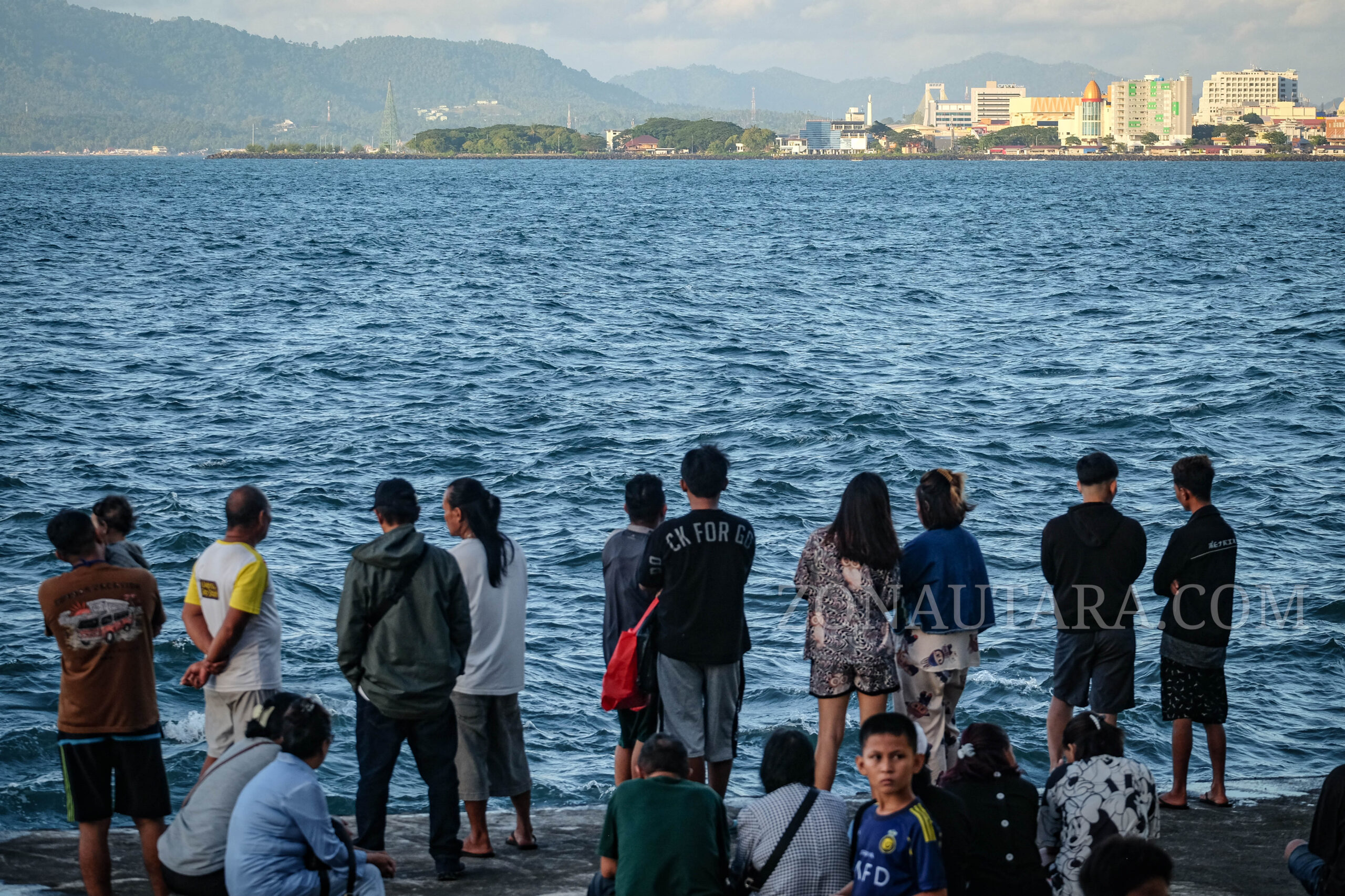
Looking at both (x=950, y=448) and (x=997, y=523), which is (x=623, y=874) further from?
(x=950, y=448)

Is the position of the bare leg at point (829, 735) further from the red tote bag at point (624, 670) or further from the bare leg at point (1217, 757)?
the bare leg at point (1217, 757)

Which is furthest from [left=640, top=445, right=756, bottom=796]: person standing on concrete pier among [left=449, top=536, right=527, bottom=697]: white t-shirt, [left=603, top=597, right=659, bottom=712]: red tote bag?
[left=449, top=536, right=527, bottom=697]: white t-shirt

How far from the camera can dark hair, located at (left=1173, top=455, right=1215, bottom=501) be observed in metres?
6.69

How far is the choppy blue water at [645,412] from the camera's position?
12.8m

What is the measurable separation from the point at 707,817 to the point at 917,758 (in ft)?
2.65

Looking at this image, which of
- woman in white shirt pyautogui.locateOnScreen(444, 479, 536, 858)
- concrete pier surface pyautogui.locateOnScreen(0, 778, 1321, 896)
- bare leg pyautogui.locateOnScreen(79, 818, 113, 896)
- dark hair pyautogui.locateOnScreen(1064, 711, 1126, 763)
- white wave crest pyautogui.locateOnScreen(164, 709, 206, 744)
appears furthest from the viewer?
white wave crest pyautogui.locateOnScreen(164, 709, 206, 744)

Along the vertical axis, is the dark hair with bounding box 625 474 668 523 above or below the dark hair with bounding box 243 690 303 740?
above

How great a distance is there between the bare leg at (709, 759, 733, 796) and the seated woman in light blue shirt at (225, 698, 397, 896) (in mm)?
2192

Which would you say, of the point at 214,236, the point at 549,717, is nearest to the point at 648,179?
the point at 214,236

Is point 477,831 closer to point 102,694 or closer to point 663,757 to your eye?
point 102,694

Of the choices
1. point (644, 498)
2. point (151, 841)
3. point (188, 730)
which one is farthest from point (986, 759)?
point (188, 730)

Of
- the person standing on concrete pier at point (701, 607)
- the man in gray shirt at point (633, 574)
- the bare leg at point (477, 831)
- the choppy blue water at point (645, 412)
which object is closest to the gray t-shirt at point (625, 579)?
the man in gray shirt at point (633, 574)

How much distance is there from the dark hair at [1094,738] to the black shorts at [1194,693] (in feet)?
6.90

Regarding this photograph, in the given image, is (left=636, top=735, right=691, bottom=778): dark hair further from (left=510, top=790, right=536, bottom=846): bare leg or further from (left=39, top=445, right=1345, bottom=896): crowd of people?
(left=510, top=790, right=536, bottom=846): bare leg
